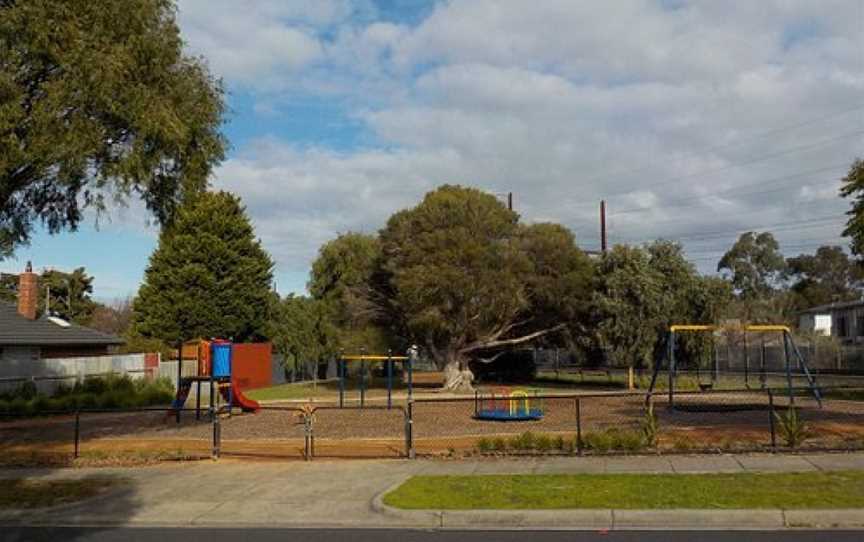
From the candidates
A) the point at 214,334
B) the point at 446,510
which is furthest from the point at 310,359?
the point at 446,510

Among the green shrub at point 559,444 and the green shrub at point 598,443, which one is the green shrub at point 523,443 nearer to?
the green shrub at point 559,444

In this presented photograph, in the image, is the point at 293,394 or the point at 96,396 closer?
the point at 96,396

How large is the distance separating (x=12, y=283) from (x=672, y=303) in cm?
5735

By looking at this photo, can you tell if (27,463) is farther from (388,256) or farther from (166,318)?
(166,318)

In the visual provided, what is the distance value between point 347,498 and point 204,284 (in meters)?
45.6

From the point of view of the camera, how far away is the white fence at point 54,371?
107ft

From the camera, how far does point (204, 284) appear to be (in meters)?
56.2

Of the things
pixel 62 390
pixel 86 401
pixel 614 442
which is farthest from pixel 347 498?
pixel 62 390

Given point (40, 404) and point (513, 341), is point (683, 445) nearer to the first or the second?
point (40, 404)

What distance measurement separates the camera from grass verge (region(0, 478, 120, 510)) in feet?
42.4

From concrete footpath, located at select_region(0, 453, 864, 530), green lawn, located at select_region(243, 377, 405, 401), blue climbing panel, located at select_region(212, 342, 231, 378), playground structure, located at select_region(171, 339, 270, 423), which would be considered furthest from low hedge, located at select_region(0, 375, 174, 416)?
concrete footpath, located at select_region(0, 453, 864, 530)

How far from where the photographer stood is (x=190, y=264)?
5647 cm

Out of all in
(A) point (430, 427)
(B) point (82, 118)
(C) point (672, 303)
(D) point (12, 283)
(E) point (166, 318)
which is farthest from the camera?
(D) point (12, 283)

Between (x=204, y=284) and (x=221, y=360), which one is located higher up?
(x=204, y=284)
